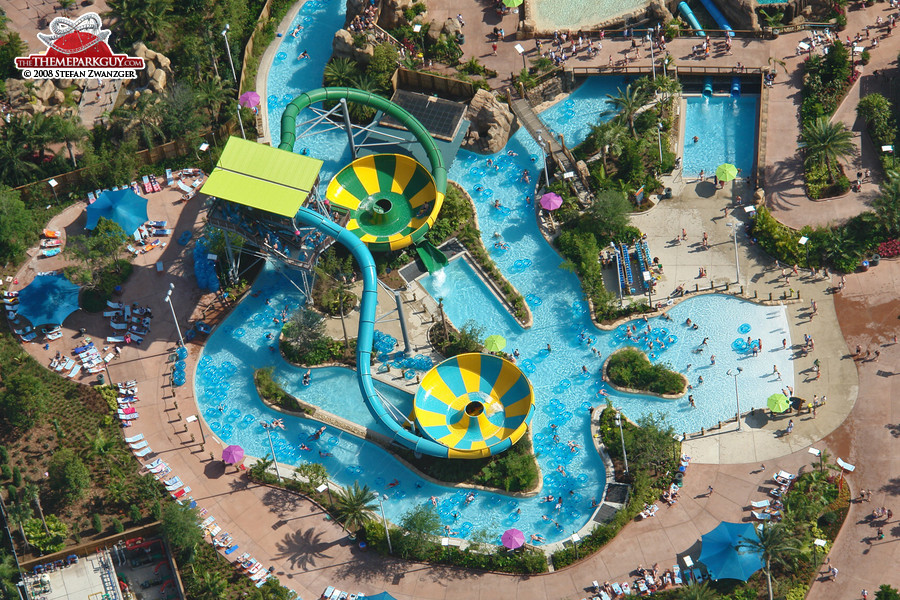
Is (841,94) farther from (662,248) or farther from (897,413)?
(897,413)

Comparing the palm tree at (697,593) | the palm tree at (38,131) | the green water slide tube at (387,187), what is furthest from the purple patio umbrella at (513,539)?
the palm tree at (38,131)

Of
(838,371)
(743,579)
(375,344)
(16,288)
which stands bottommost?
(743,579)

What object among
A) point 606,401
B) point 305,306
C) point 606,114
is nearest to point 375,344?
point 305,306

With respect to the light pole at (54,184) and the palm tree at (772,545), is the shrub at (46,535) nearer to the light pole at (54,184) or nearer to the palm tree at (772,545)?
the light pole at (54,184)

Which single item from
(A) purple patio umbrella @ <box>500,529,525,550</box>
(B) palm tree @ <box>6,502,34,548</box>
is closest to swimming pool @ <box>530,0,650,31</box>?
(A) purple patio umbrella @ <box>500,529,525,550</box>

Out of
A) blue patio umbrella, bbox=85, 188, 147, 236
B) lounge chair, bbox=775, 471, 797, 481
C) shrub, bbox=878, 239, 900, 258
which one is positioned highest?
blue patio umbrella, bbox=85, 188, 147, 236

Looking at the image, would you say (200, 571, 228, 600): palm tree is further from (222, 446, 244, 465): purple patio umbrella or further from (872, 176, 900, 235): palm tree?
(872, 176, 900, 235): palm tree
